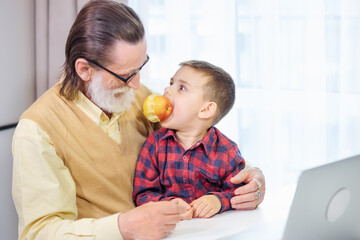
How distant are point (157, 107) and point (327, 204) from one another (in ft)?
2.28

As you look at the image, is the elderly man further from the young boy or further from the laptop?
the laptop

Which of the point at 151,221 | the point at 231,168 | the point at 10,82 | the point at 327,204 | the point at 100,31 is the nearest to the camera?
the point at 327,204

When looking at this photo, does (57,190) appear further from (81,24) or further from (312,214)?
(312,214)

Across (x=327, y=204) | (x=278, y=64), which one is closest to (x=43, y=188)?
(x=327, y=204)

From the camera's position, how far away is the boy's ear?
69.3 inches

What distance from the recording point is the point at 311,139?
8.12ft

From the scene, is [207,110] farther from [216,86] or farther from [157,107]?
[157,107]

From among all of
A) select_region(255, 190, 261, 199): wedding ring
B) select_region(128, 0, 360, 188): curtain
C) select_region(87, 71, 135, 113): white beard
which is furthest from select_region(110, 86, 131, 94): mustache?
select_region(128, 0, 360, 188): curtain

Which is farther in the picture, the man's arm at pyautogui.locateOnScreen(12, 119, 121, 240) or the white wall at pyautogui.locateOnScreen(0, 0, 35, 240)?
the white wall at pyautogui.locateOnScreen(0, 0, 35, 240)

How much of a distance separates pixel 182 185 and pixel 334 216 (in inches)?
25.2

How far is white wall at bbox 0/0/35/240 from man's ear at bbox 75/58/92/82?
67cm

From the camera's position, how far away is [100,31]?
1610 mm

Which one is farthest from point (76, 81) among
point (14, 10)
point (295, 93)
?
point (295, 93)

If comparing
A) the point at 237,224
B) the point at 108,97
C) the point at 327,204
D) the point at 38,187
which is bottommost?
the point at 237,224
